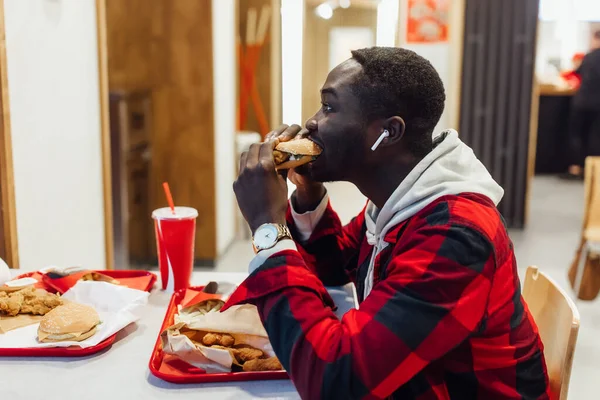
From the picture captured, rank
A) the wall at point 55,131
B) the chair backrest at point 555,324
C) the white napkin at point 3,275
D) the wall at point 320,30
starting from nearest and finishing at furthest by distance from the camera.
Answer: the chair backrest at point 555,324
the white napkin at point 3,275
the wall at point 55,131
the wall at point 320,30

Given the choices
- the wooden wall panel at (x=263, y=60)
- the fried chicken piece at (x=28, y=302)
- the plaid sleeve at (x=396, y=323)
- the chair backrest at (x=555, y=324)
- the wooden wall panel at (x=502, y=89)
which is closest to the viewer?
the plaid sleeve at (x=396, y=323)

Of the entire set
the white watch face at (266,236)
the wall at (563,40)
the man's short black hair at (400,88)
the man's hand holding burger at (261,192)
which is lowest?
the white watch face at (266,236)

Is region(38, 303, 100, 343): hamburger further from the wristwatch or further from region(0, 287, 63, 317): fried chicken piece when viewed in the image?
the wristwatch

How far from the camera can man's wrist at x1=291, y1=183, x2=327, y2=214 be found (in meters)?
1.48

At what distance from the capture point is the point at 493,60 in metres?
4.61

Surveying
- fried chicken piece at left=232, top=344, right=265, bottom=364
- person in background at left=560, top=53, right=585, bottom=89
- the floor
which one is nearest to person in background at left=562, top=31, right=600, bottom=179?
person in background at left=560, top=53, right=585, bottom=89

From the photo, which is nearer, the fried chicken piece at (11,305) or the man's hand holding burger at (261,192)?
the man's hand holding burger at (261,192)

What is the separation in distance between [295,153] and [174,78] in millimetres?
2671

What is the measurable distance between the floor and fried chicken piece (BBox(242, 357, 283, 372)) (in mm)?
611

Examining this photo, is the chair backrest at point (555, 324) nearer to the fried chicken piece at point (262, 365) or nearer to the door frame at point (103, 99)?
the fried chicken piece at point (262, 365)

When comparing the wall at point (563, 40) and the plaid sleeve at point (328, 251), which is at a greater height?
the wall at point (563, 40)

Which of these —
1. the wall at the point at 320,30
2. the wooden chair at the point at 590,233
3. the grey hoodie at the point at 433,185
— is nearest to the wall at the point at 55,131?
the grey hoodie at the point at 433,185

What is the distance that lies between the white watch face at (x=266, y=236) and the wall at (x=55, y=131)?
0.92m

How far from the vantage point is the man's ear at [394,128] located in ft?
3.47
